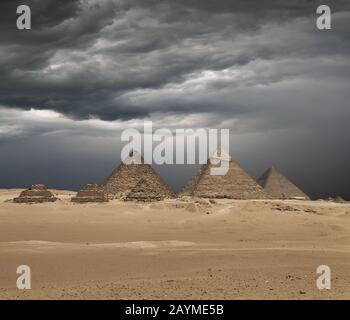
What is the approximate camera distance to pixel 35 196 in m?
38.0

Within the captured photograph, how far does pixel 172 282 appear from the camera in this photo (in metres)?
9.34

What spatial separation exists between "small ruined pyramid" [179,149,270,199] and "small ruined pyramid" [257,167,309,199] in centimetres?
1155

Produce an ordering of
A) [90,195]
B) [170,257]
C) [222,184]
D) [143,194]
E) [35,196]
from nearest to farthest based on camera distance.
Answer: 1. [170,257]
2. [143,194]
3. [90,195]
4. [35,196]
5. [222,184]

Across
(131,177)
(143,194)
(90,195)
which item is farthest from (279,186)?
(90,195)

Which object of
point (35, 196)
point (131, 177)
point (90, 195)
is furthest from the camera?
point (131, 177)

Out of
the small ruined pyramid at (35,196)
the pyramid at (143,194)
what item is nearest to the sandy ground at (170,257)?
the pyramid at (143,194)

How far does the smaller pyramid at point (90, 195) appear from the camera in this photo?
119 feet

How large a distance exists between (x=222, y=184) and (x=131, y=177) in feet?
34.6

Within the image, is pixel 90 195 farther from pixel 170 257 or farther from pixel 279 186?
pixel 279 186

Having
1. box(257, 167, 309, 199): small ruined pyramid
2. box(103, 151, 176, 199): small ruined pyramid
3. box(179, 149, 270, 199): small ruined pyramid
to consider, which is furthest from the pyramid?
box(257, 167, 309, 199): small ruined pyramid

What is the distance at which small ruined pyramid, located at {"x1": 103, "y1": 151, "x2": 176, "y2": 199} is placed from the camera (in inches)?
1693

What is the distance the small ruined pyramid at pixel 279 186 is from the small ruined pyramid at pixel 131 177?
23.1 metres

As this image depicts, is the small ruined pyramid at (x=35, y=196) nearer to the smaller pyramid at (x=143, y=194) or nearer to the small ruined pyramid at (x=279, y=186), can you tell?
the smaller pyramid at (x=143, y=194)

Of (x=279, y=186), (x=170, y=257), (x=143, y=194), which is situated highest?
(x=279, y=186)
